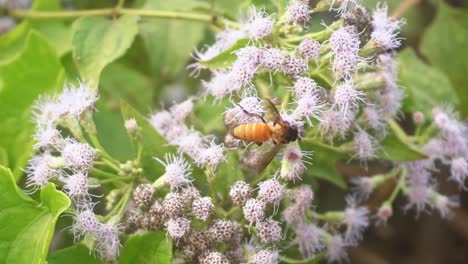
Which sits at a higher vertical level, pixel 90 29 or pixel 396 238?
pixel 90 29

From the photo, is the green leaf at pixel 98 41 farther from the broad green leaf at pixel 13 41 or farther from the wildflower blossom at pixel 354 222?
the wildflower blossom at pixel 354 222

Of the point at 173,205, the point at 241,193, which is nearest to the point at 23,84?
the point at 173,205

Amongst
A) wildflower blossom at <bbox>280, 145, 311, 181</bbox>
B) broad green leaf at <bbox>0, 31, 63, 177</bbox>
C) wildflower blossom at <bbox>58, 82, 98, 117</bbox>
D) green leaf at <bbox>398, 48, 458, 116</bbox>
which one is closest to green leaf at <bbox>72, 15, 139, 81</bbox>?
wildflower blossom at <bbox>58, 82, 98, 117</bbox>

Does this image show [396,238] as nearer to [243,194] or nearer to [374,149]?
[374,149]

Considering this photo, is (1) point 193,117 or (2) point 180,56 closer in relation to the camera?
(1) point 193,117

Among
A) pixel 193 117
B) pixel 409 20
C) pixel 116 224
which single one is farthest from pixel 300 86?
pixel 409 20

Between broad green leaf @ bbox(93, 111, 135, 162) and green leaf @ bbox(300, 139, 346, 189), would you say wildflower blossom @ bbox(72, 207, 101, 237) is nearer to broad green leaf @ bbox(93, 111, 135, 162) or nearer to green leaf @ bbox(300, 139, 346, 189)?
broad green leaf @ bbox(93, 111, 135, 162)
